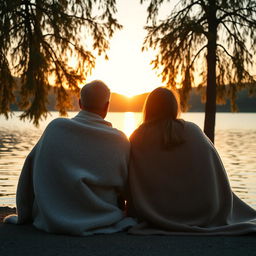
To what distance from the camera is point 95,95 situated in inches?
169

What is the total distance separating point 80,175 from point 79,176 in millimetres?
19

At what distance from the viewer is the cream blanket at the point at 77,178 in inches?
159

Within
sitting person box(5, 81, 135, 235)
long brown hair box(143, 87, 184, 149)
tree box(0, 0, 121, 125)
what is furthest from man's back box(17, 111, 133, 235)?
tree box(0, 0, 121, 125)

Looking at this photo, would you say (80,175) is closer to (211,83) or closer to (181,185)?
(181,185)

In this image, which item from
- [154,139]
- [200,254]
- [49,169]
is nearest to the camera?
[200,254]

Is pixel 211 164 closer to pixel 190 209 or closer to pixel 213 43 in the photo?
pixel 190 209

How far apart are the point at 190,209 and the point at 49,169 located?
1374mm

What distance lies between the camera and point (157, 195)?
4.39 metres

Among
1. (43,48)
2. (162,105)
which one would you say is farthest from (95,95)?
(43,48)

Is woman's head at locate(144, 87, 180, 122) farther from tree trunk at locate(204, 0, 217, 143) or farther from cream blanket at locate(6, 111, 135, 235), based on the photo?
tree trunk at locate(204, 0, 217, 143)

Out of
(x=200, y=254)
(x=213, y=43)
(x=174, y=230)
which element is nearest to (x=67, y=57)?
(x=213, y=43)

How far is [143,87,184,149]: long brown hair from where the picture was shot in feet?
14.2

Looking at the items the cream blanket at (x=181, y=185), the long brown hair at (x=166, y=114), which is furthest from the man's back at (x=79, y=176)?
the long brown hair at (x=166, y=114)

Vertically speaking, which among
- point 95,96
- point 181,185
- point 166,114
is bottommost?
point 181,185
